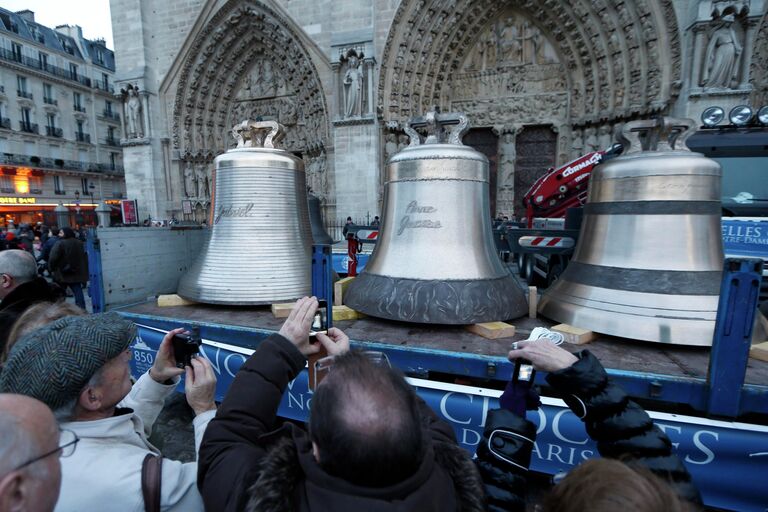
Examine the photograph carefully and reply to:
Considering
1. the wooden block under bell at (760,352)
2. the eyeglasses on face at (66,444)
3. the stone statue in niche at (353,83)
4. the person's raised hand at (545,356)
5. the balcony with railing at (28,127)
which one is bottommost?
the wooden block under bell at (760,352)

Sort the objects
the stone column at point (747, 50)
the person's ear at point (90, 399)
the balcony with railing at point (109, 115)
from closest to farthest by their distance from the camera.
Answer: the person's ear at point (90, 399), the stone column at point (747, 50), the balcony with railing at point (109, 115)

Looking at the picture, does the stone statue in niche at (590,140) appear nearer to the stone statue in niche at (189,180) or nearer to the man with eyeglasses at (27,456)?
the man with eyeglasses at (27,456)

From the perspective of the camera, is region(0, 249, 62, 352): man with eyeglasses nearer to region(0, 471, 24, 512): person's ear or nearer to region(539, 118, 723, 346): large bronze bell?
region(0, 471, 24, 512): person's ear

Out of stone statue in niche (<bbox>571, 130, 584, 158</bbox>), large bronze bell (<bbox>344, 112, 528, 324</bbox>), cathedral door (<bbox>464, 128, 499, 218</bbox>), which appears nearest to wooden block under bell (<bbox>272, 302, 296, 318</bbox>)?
large bronze bell (<bbox>344, 112, 528, 324</bbox>)

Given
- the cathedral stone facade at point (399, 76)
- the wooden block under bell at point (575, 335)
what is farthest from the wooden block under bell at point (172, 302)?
the cathedral stone facade at point (399, 76)

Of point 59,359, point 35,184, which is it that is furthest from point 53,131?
point 59,359

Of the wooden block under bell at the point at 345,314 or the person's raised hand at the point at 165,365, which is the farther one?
the wooden block under bell at the point at 345,314

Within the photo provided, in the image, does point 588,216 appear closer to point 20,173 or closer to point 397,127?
point 397,127

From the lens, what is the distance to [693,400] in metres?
1.72

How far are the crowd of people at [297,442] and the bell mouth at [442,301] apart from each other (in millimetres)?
1023

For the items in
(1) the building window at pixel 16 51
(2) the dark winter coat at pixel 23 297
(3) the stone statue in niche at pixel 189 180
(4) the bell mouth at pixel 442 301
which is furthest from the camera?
(1) the building window at pixel 16 51

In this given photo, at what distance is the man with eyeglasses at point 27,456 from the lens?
627mm

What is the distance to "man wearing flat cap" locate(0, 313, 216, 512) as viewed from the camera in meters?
0.90

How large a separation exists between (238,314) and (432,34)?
36.1ft
